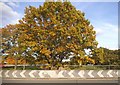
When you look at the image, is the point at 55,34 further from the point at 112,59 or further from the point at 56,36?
the point at 112,59

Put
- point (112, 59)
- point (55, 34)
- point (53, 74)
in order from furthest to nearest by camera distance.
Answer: point (112, 59) → point (55, 34) → point (53, 74)

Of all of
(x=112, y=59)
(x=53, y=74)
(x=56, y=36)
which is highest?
(x=56, y=36)

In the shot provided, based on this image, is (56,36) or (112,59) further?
(112,59)

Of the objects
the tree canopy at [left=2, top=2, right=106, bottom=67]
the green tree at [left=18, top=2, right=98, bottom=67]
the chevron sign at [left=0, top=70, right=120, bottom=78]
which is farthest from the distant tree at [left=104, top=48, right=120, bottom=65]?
the chevron sign at [left=0, top=70, right=120, bottom=78]

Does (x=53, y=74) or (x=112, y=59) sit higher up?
(x=112, y=59)

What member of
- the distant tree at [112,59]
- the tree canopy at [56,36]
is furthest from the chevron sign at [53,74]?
the distant tree at [112,59]

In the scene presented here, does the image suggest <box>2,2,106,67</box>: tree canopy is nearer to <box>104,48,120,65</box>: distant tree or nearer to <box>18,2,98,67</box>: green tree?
<box>18,2,98,67</box>: green tree

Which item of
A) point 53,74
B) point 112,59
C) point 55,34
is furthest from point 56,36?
point 112,59

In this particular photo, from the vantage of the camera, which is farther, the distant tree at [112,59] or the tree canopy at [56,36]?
the distant tree at [112,59]

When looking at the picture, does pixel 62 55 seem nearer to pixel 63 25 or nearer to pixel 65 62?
pixel 65 62

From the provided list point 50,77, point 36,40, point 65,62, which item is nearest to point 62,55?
point 65,62

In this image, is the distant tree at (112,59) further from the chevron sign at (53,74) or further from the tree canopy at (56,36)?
the chevron sign at (53,74)

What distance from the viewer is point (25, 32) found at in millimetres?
26812

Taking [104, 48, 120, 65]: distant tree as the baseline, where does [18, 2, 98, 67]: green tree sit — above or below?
above
